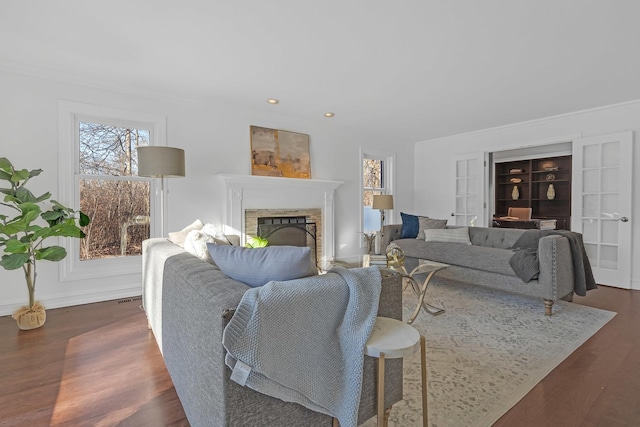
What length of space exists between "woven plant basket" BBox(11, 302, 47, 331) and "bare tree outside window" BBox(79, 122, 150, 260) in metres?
0.75

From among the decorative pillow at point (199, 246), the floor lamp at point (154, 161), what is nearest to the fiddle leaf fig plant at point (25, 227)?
the floor lamp at point (154, 161)

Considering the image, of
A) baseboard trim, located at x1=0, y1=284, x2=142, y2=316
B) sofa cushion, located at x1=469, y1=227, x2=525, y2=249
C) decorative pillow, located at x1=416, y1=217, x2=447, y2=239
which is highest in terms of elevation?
decorative pillow, located at x1=416, y1=217, x2=447, y2=239

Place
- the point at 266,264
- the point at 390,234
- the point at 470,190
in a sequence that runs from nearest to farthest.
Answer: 1. the point at 266,264
2. the point at 390,234
3. the point at 470,190

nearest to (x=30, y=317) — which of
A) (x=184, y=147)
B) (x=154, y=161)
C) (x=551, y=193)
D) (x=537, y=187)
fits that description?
(x=154, y=161)

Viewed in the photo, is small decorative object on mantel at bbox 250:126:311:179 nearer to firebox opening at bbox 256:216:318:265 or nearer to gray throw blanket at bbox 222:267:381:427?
firebox opening at bbox 256:216:318:265

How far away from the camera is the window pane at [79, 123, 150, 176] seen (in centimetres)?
353

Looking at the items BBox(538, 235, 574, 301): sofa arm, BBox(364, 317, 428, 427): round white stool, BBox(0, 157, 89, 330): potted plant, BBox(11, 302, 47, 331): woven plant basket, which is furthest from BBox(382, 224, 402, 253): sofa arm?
BBox(11, 302, 47, 331): woven plant basket

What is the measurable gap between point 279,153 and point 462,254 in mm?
2810

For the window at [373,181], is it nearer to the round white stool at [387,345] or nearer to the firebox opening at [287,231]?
the firebox opening at [287,231]

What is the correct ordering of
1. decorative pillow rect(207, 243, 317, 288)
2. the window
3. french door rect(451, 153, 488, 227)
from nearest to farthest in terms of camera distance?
1. decorative pillow rect(207, 243, 317, 288)
2. french door rect(451, 153, 488, 227)
3. the window

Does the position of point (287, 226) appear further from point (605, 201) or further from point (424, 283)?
point (605, 201)

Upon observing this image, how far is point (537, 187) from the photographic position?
7613 millimetres

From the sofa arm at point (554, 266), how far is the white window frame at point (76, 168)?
429 cm

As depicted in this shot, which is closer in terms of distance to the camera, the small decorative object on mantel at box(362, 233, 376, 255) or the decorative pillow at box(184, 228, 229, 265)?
the decorative pillow at box(184, 228, 229, 265)
